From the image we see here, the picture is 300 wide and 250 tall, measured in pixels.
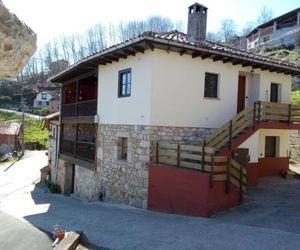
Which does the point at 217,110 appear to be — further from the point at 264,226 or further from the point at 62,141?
the point at 62,141

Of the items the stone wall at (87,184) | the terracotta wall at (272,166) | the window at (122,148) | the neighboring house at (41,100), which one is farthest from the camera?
the neighboring house at (41,100)

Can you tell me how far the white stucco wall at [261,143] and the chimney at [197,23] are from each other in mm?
5107

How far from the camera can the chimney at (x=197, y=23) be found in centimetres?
1619

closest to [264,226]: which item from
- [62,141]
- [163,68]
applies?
[163,68]

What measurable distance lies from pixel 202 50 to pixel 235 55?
6.15 feet

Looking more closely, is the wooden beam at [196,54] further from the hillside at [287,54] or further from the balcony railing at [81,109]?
the hillside at [287,54]

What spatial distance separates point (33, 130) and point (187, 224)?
51.8 meters

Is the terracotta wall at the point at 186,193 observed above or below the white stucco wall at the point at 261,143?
below

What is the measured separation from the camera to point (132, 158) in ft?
47.9

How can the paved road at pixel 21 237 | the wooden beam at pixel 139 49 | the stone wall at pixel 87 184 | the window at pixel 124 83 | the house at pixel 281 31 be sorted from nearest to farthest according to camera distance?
1. the paved road at pixel 21 237
2. the wooden beam at pixel 139 49
3. the window at pixel 124 83
4. the stone wall at pixel 87 184
5. the house at pixel 281 31

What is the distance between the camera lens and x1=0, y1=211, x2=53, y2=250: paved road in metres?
9.70

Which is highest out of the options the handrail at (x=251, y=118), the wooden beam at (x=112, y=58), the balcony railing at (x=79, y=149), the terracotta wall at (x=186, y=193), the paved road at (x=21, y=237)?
the wooden beam at (x=112, y=58)

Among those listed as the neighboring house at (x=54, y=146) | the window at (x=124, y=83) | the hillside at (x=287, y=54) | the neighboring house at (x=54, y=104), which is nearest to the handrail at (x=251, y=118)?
the window at (x=124, y=83)

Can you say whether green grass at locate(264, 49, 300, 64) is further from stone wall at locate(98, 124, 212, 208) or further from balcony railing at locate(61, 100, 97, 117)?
stone wall at locate(98, 124, 212, 208)
